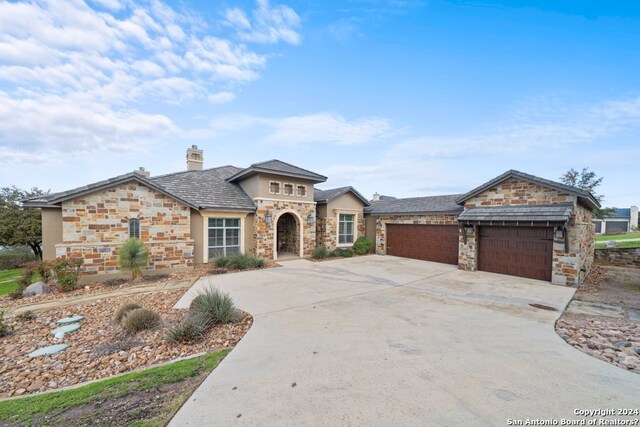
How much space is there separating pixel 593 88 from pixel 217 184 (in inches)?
706

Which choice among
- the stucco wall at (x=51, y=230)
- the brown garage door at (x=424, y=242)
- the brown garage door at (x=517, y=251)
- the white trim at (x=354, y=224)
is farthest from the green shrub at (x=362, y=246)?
the stucco wall at (x=51, y=230)

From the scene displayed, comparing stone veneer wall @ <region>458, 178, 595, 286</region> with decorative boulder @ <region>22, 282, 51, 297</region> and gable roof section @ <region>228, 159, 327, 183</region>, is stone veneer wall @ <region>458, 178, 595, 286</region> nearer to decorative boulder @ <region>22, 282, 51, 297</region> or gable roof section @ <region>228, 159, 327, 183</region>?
gable roof section @ <region>228, 159, 327, 183</region>

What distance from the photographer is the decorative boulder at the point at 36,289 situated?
8.36 metres

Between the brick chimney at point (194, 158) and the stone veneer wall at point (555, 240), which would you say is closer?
the stone veneer wall at point (555, 240)

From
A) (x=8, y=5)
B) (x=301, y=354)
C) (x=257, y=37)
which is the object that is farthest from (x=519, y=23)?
(x=8, y=5)

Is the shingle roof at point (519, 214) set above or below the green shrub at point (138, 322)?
above

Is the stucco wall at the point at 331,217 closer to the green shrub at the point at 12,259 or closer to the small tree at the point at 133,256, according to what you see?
the small tree at the point at 133,256

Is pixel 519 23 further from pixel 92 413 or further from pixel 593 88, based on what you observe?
pixel 92 413

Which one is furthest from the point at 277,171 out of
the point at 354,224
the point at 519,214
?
the point at 519,214

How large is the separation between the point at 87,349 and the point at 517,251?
13878 millimetres

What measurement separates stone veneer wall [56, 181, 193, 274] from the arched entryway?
5.34 meters

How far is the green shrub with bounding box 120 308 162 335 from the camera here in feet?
17.3

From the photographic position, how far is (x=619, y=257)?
13180 mm

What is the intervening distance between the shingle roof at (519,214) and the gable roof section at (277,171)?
8058mm
